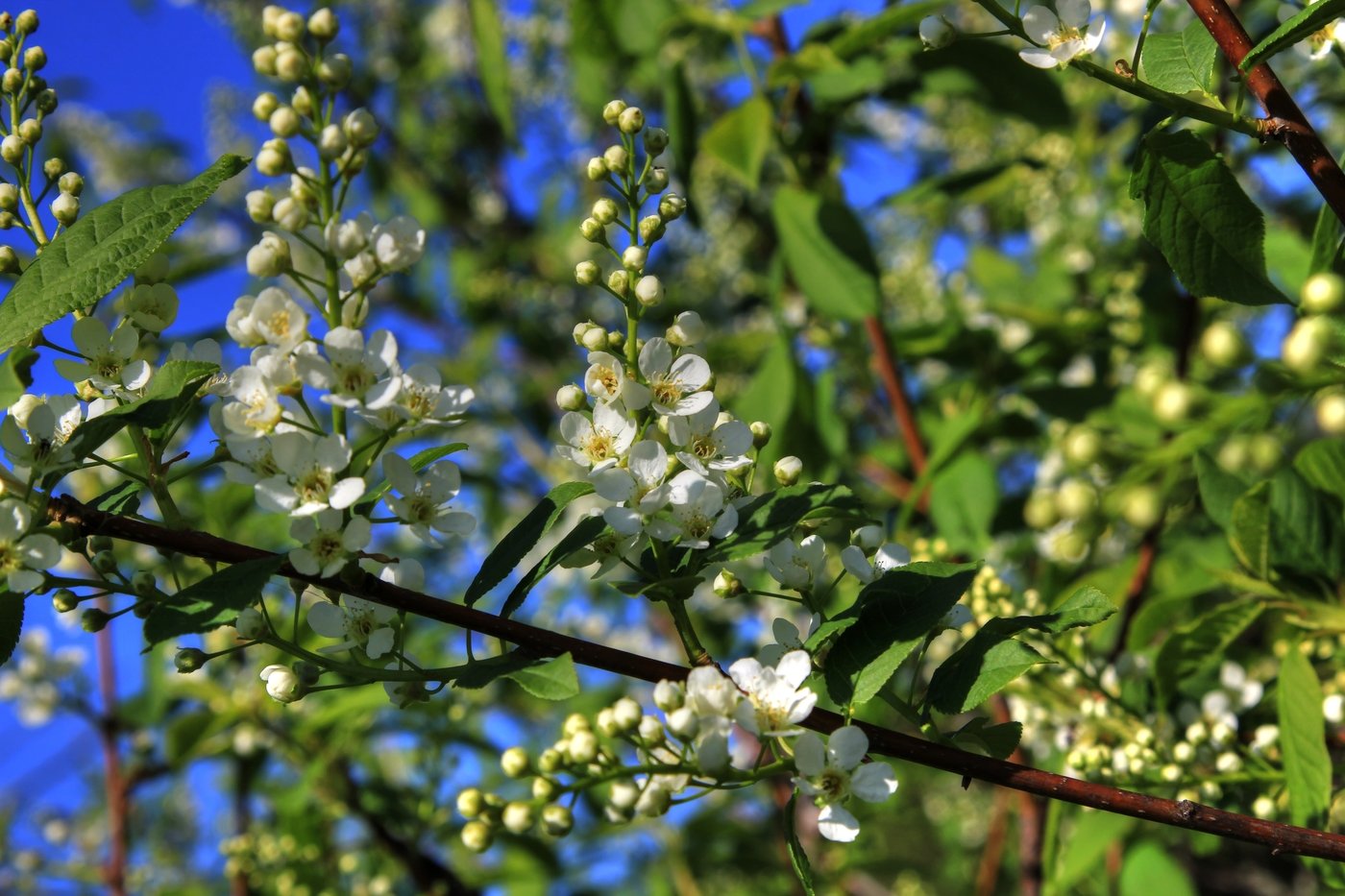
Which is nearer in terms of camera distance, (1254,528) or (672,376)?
(672,376)

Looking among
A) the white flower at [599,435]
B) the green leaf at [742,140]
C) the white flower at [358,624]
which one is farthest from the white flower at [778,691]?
the green leaf at [742,140]

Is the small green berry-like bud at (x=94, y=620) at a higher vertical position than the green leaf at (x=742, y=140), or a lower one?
lower

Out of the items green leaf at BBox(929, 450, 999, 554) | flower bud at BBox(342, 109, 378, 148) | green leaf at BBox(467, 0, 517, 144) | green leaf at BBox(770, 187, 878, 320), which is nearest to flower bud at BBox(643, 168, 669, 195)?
flower bud at BBox(342, 109, 378, 148)

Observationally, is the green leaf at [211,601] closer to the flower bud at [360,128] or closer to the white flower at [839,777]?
the flower bud at [360,128]

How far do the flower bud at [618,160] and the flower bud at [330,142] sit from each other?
28cm

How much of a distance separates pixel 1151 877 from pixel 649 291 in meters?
2.03

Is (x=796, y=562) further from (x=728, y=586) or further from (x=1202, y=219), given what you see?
(x=1202, y=219)

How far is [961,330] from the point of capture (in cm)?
278

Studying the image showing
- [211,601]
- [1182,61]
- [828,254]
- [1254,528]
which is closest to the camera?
[211,601]

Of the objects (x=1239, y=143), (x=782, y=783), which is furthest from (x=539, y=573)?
(x=1239, y=143)

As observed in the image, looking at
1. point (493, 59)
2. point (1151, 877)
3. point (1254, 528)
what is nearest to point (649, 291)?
point (1254, 528)

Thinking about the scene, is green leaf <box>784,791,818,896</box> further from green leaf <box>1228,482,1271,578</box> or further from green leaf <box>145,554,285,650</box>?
green leaf <box>1228,482,1271,578</box>

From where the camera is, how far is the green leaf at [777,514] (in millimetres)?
1103

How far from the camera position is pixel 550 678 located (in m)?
1.03
